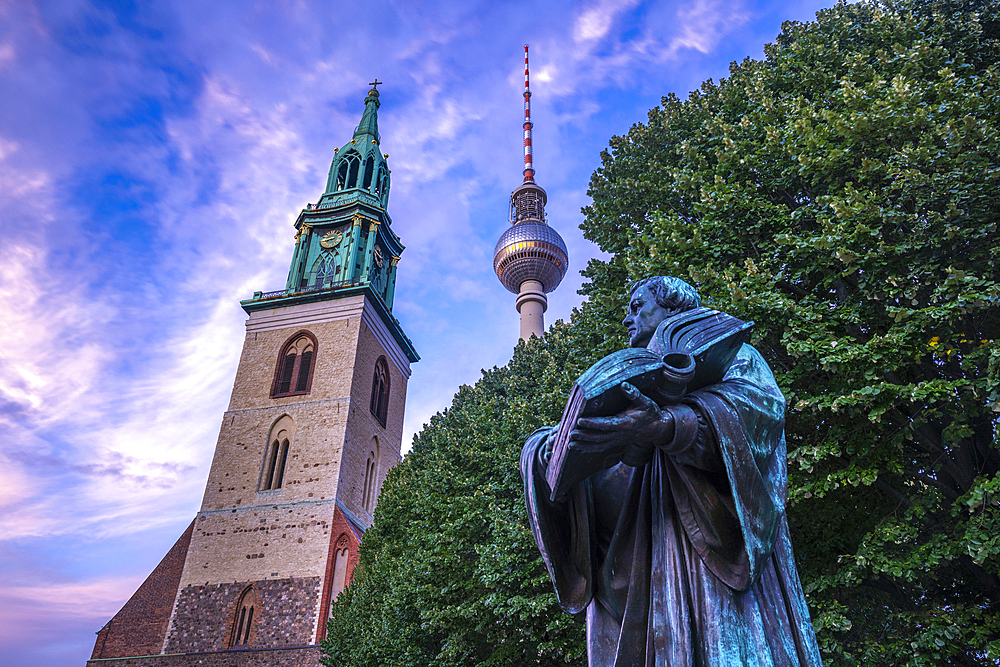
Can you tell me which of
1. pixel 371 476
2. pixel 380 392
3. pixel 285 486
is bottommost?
pixel 285 486

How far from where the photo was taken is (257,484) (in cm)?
3150

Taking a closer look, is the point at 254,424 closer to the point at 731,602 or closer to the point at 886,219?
the point at 886,219

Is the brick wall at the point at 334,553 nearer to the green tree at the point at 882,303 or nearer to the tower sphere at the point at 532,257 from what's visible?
the green tree at the point at 882,303

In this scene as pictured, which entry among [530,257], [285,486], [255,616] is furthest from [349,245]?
[255,616]

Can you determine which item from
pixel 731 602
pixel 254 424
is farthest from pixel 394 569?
pixel 254 424

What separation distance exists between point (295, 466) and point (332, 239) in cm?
1446

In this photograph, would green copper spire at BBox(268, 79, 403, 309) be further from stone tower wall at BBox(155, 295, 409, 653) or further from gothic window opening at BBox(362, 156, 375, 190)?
stone tower wall at BBox(155, 295, 409, 653)

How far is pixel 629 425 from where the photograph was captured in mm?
1872

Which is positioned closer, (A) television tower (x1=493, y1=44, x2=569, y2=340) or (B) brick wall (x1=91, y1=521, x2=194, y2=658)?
(B) brick wall (x1=91, y1=521, x2=194, y2=658)

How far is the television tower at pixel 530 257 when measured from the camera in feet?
170

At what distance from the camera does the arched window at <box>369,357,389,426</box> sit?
37000 millimetres

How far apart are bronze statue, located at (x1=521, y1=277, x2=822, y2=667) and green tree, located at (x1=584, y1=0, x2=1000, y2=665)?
198 inches

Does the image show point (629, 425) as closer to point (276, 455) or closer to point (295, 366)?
point (276, 455)

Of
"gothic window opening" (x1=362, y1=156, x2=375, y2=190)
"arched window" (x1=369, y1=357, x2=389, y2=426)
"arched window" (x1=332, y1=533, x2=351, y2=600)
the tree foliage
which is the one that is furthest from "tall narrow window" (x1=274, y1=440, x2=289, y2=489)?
the tree foliage
